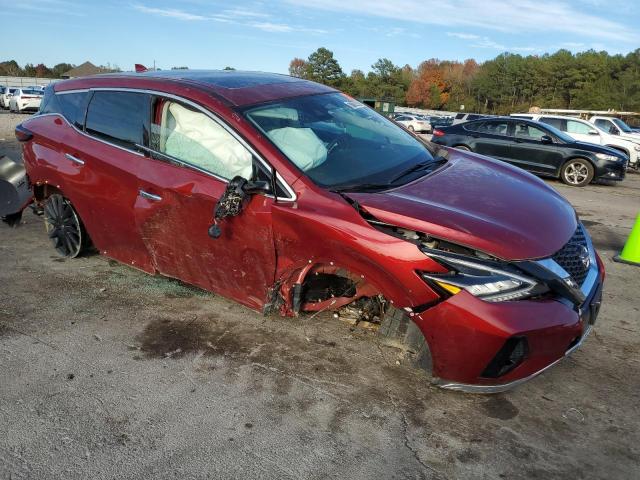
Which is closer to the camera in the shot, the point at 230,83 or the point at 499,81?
the point at 230,83

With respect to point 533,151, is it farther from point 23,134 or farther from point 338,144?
point 23,134

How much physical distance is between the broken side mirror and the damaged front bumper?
3308 millimetres

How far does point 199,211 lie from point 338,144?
104 cm

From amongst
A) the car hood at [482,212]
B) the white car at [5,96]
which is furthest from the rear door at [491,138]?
the white car at [5,96]

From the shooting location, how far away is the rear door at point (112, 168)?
3928 mm

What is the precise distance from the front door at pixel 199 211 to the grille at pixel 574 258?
5.46ft

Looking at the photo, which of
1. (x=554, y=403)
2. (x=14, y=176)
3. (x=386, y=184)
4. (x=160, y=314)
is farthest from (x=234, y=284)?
(x=14, y=176)

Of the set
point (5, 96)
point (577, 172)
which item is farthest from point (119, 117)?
point (5, 96)

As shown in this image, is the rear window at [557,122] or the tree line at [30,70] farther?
the tree line at [30,70]

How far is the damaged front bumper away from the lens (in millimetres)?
5633

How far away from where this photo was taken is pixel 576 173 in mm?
11859

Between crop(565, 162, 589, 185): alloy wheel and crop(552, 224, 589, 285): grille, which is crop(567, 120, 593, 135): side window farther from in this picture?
crop(552, 224, 589, 285): grille

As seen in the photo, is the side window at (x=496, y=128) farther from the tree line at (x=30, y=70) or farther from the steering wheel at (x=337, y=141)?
the tree line at (x=30, y=70)

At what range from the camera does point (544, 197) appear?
3451 mm
